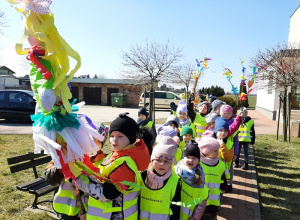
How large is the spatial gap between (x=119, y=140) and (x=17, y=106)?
518 inches

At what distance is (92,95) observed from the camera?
3244 cm

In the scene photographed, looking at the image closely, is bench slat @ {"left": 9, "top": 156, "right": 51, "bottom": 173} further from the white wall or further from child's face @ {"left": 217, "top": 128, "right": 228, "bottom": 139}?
the white wall

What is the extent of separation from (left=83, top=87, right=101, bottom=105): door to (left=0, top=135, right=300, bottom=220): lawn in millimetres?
22107

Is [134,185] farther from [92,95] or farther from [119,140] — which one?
[92,95]

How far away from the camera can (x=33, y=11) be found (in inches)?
68.8

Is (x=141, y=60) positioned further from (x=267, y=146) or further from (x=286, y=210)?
(x=286, y=210)

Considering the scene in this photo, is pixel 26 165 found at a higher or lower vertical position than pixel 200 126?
lower

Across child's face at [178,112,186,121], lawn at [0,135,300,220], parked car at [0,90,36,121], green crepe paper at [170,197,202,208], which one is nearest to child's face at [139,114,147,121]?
child's face at [178,112,186,121]

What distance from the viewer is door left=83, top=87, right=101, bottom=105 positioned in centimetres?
3222

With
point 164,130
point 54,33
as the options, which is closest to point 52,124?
point 54,33

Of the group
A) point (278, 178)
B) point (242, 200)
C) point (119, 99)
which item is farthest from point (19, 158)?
point (119, 99)

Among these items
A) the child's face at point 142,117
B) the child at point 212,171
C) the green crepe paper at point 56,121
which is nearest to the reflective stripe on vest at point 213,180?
the child at point 212,171

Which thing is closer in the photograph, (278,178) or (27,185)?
(27,185)

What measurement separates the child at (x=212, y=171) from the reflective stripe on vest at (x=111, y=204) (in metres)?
1.29
